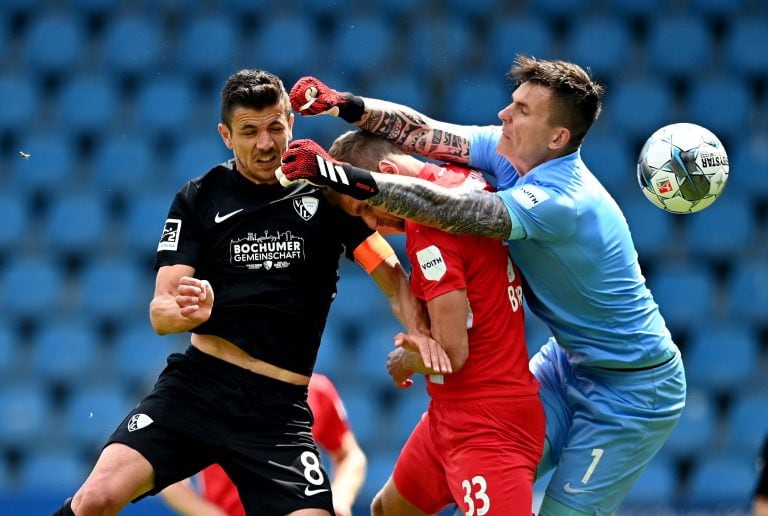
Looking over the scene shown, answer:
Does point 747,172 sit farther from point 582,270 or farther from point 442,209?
point 442,209

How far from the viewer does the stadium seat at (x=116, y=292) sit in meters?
10.7

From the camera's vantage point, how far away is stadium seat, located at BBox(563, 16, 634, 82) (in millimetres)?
11250

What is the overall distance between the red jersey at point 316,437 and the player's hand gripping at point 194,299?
116 centimetres

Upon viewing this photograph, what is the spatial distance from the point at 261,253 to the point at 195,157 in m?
5.88

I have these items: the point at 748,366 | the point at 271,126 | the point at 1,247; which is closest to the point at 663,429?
the point at 271,126

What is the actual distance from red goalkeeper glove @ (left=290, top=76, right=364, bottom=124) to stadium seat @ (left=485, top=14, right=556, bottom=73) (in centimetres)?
587

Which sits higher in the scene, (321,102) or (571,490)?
(321,102)

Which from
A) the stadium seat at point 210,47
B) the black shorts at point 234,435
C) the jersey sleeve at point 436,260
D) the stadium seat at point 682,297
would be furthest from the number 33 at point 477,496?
the stadium seat at point 210,47

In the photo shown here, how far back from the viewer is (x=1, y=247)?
11125 millimetres

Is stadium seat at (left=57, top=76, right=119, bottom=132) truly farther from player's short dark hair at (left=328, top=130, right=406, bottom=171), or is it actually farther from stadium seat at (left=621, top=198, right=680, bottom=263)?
player's short dark hair at (left=328, top=130, right=406, bottom=171)

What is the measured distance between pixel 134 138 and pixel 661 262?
4.87m

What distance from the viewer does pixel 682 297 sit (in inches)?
407

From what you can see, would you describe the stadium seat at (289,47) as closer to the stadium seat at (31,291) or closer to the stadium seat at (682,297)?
the stadium seat at (31,291)

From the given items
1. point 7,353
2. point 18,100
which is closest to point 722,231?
point 7,353
